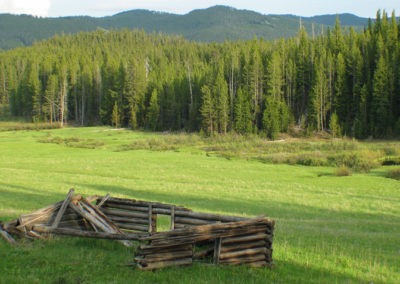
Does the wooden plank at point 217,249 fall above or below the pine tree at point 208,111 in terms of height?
above

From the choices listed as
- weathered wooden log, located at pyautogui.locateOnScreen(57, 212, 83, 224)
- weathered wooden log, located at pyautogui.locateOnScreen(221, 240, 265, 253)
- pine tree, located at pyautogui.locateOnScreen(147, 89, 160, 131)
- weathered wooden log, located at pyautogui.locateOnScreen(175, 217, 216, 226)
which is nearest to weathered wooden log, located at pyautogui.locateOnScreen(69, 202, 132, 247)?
weathered wooden log, located at pyautogui.locateOnScreen(57, 212, 83, 224)

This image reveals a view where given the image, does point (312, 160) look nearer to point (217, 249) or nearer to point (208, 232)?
point (217, 249)

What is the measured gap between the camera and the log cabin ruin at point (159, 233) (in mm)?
10258

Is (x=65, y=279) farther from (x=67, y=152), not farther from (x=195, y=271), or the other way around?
(x=67, y=152)

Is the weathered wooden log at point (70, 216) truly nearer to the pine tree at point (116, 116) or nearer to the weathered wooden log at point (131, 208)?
the weathered wooden log at point (131, 208)

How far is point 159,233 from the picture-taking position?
10203mm

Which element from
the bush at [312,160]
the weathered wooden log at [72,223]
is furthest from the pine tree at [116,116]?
the weathered wooden log at [72,223]

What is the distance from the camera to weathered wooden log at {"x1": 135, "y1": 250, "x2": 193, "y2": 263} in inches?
396

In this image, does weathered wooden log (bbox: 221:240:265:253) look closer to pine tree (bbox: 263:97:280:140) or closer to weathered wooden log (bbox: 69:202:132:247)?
weathered wooden log (bbox: 69:202:132:247)

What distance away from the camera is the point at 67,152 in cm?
6000

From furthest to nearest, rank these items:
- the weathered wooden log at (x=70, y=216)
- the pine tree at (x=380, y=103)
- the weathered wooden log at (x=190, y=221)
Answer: the pine tree at (x=380, y=103) → the weathered wooden log at (x=70, y=216) → the weathered wooden log at (x=190, y=221)

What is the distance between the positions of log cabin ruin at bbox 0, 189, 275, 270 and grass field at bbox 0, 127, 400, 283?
36cm

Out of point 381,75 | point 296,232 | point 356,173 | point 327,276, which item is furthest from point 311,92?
point 327,276

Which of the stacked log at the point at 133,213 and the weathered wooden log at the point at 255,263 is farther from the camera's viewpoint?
the stacked log at the point at 133,213
